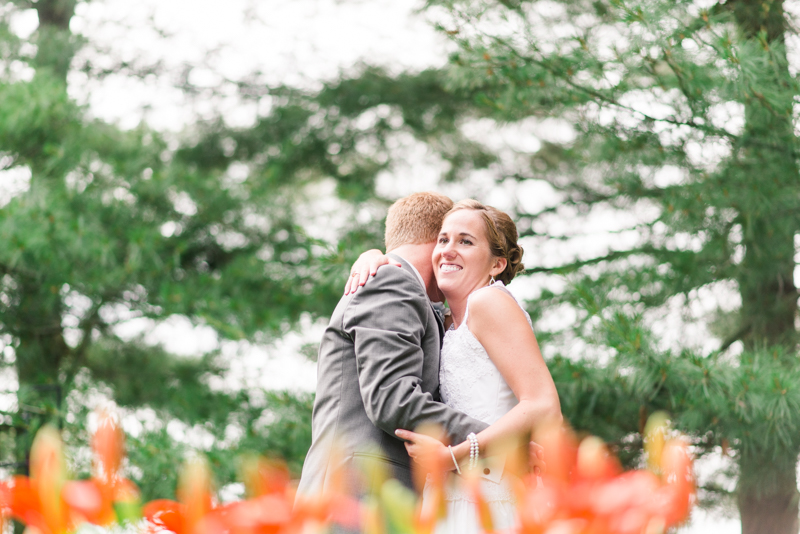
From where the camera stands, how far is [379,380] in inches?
59.8

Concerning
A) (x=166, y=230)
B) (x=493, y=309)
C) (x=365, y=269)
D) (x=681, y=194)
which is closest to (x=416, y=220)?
(x=365, y=269)

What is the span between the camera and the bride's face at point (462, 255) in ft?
5.85

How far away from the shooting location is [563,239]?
4148 mm

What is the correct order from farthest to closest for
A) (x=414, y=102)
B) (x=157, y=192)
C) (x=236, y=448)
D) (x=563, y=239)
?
(x=414, y=102)
(x=157, y=192)
(x=563, y=239)
(x=236, y=448)

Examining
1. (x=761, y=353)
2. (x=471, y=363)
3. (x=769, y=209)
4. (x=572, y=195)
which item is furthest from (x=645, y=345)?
(x=572, y=195)

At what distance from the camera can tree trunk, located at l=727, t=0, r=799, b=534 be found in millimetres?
2699

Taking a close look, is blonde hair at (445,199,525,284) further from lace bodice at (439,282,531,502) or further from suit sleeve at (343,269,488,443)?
suit sleeve at (343,269,488,443)

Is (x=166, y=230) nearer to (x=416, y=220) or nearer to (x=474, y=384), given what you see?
(x=416, y=220)

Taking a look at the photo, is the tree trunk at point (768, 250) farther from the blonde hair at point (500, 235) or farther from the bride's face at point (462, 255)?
the bride's face at point (462, 255)

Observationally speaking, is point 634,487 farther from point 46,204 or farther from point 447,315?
point 46,204

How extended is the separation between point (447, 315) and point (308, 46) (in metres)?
3.72

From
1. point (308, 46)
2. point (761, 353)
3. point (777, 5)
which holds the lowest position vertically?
point (761, 353)

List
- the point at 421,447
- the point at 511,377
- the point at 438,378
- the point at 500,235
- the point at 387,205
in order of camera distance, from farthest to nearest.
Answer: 1. the point at 387,205
2. the point at 500,235
3. the point at 438,378
4. the point at 511,377
5. the point at 421,447

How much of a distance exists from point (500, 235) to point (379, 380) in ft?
1.84
